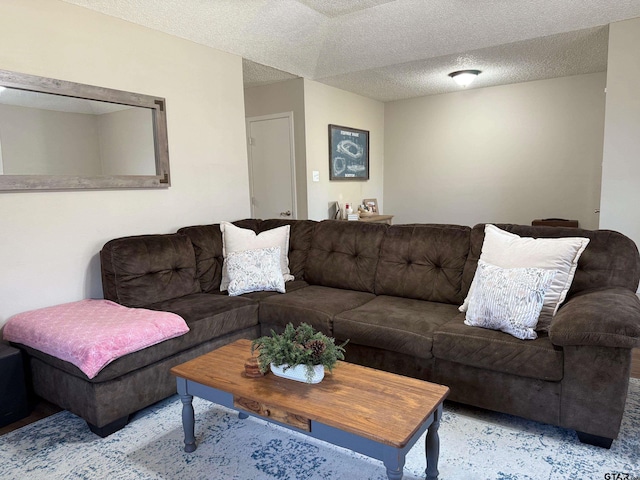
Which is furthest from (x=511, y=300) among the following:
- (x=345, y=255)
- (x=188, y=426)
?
(x=188, y=426)

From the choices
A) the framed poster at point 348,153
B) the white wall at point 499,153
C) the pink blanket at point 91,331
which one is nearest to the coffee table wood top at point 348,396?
the pink blanket at point 91,331

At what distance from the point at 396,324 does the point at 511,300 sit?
0.62 metres

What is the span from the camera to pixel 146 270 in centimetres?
293

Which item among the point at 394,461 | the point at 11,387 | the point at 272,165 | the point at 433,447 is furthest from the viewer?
the point at 272,165

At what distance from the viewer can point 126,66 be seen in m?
3.21

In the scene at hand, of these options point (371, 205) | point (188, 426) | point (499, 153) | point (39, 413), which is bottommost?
point (39, 413)

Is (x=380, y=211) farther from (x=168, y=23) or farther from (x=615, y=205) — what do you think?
(x=168, y=23)

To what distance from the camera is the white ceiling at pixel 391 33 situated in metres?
3.43

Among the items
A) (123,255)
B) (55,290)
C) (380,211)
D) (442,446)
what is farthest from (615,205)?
(55,290)

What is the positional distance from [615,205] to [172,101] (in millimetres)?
3814

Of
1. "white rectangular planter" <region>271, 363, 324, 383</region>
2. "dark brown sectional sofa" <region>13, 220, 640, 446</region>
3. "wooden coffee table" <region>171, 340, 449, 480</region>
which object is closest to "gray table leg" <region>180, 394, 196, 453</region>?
"wooden coffee table" <region>171, 340, 449, 480</region>

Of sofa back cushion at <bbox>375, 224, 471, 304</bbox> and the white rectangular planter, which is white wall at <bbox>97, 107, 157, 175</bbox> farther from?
the white rectangular planter

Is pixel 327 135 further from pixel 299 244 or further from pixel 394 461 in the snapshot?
pixel 394 461

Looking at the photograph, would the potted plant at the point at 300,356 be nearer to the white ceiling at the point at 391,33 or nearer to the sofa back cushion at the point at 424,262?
the sofa back cushion at the point at 424,262
